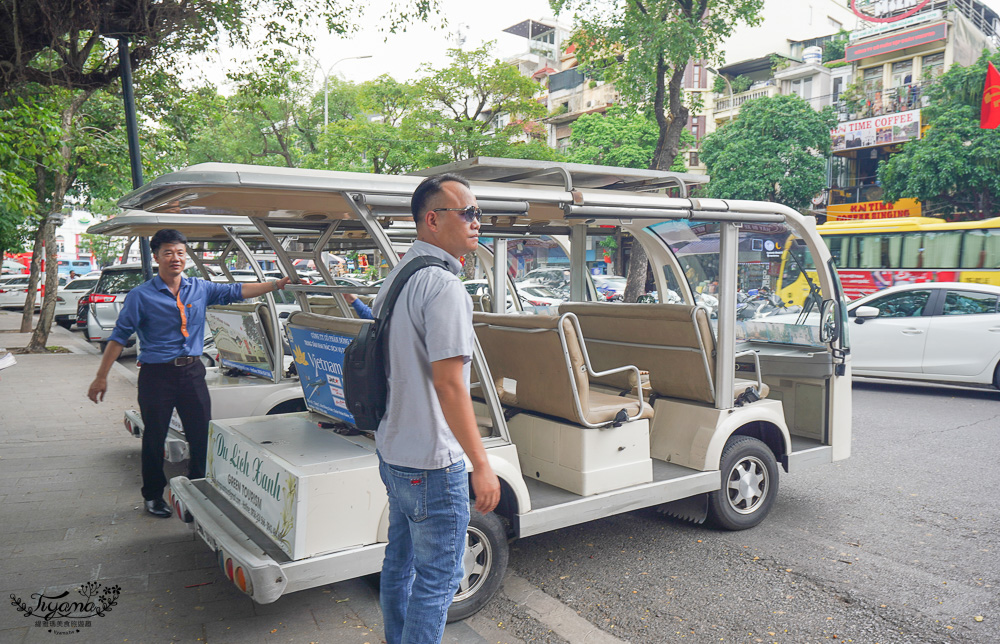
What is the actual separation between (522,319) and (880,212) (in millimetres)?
29979

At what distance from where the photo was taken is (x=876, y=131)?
32.1m

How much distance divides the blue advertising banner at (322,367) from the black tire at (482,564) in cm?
81

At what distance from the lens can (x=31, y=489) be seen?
5543 millimetres

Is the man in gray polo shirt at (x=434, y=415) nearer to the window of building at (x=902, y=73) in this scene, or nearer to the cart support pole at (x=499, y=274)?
the cart support pole at (x=499, y=274)

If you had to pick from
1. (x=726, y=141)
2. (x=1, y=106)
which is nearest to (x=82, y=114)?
(x=1, y=106)

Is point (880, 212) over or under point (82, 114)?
under

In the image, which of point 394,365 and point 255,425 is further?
point 255,425

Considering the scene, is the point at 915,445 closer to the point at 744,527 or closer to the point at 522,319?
the point at 744,527

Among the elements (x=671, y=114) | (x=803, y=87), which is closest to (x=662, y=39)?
(x=671, y=114)

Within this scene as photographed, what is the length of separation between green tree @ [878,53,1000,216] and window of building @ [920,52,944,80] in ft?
10.8

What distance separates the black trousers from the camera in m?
4.52

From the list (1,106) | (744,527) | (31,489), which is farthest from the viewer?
(1,106)

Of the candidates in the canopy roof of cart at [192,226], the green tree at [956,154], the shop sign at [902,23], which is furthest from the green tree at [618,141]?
the canopy roof of cart at [192,226]

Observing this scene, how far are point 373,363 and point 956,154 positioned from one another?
29246 mm
